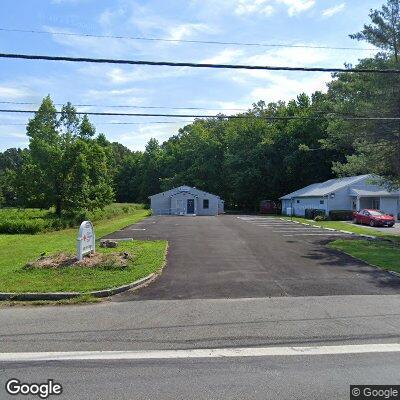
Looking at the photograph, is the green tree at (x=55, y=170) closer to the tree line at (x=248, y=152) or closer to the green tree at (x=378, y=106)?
the tree line at (x=248, y=152)

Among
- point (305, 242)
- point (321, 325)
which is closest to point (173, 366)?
point (321, 325)

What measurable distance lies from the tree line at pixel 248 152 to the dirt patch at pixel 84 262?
5.62m

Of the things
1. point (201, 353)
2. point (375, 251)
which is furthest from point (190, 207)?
point (201, 353)

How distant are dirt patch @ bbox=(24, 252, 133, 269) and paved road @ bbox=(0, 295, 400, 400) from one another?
341cm

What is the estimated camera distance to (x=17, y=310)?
359 inches

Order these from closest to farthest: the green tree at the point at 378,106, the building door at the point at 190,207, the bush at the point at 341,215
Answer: the green tree at the point at 378,106 < the bush at the point at 341,215 < the building door at the point at 190,207

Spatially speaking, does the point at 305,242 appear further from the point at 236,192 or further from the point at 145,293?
the point at 236,192

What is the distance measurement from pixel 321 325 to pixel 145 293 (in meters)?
4.42

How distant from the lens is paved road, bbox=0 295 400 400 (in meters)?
5.15

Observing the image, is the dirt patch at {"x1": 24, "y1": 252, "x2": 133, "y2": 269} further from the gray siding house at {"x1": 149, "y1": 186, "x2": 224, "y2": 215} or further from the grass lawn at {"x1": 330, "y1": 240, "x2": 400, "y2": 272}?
the gray siding house at {"x1": 149, "y1": 186, "x2": 224, "y2": 215}

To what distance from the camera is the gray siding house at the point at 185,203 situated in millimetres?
58312

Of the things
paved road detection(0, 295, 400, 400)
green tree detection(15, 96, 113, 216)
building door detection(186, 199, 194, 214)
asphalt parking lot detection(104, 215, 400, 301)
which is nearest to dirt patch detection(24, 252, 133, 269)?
asphalt parking lot detection(104, 215, 400, 301)

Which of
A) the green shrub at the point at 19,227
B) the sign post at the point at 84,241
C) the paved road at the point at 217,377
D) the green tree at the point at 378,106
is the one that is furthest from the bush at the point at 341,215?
the paved road at the point at 217,377

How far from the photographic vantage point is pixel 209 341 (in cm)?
694
